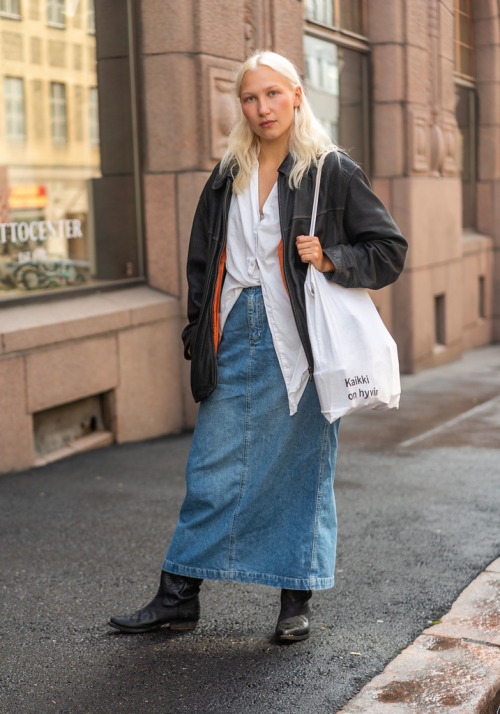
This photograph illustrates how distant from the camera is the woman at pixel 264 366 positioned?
3588 mm

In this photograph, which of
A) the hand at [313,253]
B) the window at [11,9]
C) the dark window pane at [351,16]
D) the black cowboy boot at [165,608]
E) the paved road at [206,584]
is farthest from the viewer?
the dark window pane at [351,16]

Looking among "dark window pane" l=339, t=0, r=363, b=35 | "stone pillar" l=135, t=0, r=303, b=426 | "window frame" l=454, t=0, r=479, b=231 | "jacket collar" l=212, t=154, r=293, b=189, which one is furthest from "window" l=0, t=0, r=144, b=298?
"window frame" l=454, t=0, r=479, b=231

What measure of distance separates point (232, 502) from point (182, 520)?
188 millimetres

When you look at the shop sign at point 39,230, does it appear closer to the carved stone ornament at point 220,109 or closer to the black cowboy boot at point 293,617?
the carved stone ornament at point 220,109

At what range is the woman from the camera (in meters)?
3.59

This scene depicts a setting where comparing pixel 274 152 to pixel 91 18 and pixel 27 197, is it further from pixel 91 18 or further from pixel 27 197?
pixel 91 18

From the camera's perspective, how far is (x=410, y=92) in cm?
1087

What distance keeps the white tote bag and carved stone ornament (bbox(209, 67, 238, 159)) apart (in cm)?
401

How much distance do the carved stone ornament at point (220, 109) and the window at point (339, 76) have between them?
2427 millimetres

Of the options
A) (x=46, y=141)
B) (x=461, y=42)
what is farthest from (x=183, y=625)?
(x=461, y=42)

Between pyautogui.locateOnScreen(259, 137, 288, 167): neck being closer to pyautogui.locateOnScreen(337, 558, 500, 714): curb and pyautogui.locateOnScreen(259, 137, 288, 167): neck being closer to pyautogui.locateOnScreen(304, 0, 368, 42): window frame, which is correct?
pyautogui.locateOnScreen(337, 558, 500, 714): curb

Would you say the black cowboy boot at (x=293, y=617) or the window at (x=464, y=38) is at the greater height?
the window at (x=464, y=38)

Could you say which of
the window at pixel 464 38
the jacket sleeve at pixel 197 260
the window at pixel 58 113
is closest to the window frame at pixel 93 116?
the window at pixel 58 113

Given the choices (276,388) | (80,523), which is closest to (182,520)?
(276,388)
